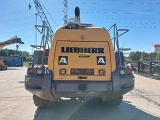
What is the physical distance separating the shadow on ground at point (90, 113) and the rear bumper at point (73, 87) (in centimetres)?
61

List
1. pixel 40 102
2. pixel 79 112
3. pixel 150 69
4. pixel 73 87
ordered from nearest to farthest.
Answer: pixel 73 87 < pixel 79 112 < pixel 40 102 < pixel 150 69

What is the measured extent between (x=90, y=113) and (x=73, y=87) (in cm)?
138

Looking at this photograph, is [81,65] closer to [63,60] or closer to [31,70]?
[63,60]

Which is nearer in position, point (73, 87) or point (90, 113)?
point (73, 87)

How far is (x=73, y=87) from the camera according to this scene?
692 centimetres

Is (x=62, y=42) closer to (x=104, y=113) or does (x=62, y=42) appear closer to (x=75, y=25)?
(x=75, y=25)

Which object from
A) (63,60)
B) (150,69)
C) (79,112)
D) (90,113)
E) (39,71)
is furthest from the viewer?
(150,69)

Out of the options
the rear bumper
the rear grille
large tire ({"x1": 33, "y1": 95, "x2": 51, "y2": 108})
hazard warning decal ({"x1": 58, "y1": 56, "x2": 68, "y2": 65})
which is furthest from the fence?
hazard warning decal ({"x1": 58, "y1": 56, "x2": 68, "y2": 65})

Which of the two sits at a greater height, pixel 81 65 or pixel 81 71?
pixel 81 65

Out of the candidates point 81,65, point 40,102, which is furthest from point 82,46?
point 40,102

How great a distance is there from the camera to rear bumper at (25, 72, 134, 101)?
691 cm

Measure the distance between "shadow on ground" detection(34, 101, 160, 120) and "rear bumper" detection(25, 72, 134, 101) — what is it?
0.61 metres

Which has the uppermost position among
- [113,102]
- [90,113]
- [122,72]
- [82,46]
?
[82,46]

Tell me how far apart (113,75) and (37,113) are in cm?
245
